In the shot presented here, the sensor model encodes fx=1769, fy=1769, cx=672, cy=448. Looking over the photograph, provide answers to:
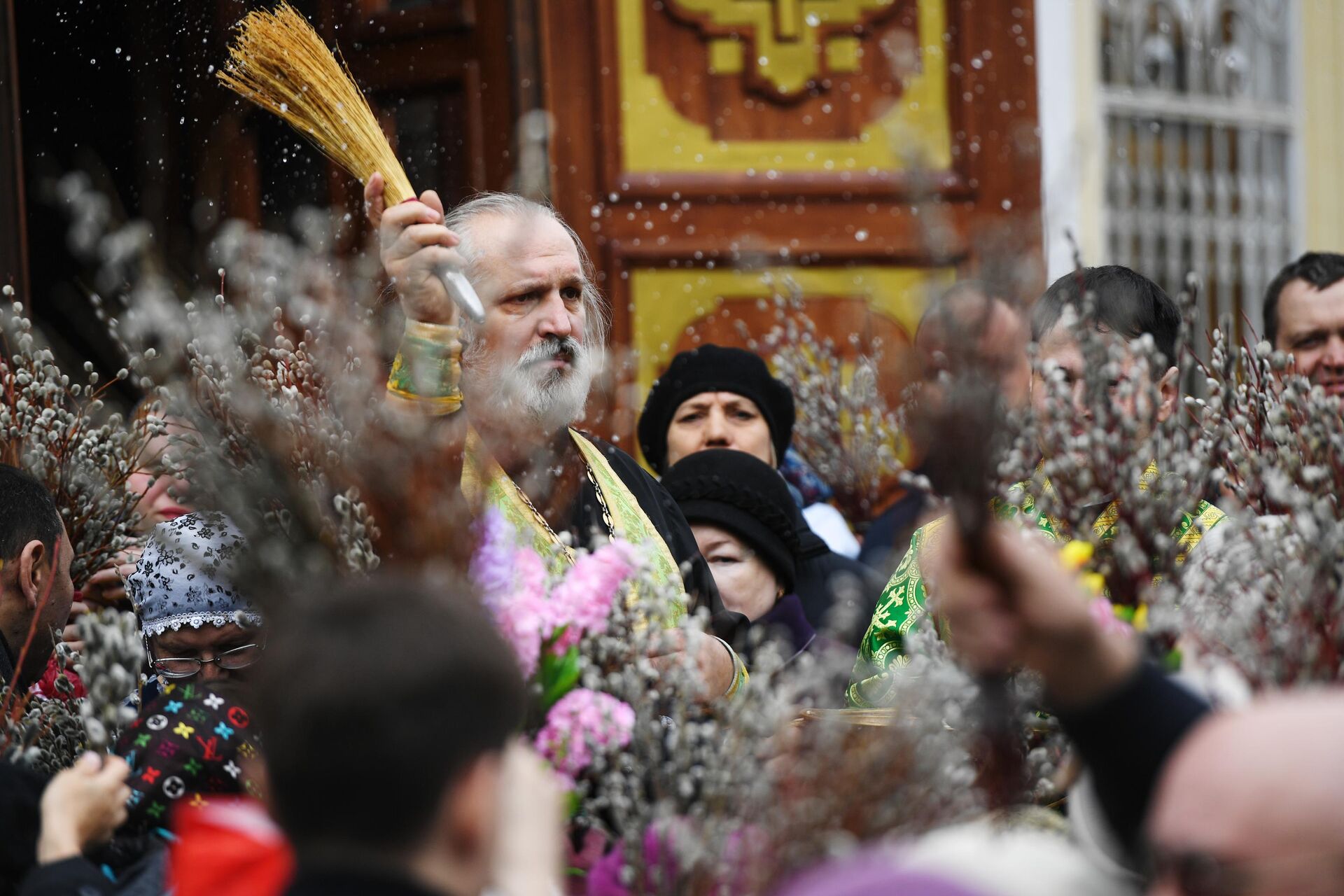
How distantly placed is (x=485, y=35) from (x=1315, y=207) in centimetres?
331

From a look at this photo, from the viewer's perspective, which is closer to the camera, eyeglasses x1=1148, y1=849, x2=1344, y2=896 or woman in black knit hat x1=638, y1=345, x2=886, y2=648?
eyeglasses x1=1148, y1=849, x2=1344, y2=896

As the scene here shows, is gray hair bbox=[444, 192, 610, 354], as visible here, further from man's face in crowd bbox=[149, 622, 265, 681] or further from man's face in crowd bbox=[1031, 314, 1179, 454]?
man's face in crowd bbox=[1031, 314, 1179, 454]

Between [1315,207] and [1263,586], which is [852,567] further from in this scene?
[1315,207]

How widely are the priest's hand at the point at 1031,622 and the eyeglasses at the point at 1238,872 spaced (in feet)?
0.63

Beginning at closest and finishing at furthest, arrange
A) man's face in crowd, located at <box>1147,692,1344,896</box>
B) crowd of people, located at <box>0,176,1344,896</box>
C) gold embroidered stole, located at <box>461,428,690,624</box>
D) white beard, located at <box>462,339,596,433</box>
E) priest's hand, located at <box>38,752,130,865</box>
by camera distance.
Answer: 1. man's face in crowd, located at <box>1147,692,1344,896</box>
2. crowd of people, located at <box>0,176,1344,896</box>
3. priest's hand, located at <box>38,752,130,865</box>
4. gold embroidered stole, located at <box>461,428,690,624</box>
5. white beard, located at <box>462,339,596,433</box>

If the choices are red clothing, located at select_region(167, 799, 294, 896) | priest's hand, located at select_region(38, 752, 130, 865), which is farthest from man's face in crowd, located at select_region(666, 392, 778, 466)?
red clothing, located at select_region(167, 799, 294, 896)

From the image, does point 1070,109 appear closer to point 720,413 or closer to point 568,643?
point 720,413

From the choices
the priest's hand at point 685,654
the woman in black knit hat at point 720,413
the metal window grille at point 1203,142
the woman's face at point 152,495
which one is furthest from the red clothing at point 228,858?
the metal window grille at point 1203,142

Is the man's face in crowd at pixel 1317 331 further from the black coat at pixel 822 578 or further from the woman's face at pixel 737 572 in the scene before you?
the woman's face at pixel 737 572

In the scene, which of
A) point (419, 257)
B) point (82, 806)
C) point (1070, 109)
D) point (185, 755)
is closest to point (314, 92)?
point (419, 257)

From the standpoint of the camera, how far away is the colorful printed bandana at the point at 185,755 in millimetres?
2172

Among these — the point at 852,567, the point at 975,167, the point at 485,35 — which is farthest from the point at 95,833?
the point at 975,167

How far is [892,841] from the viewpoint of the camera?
5.82 feet

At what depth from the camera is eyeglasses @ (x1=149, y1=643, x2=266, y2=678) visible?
2648mm
